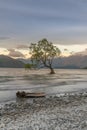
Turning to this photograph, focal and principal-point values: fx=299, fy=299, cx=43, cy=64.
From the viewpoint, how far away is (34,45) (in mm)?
130625

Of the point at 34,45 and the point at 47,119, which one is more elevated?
the point at 34,45

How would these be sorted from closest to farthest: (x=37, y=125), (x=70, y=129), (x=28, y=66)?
(x=70, y=129) → (x=37, y=125) → (x=28, y=66)

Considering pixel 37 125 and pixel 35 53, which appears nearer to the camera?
pixel 37 125

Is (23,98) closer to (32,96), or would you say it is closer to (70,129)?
(32,96)

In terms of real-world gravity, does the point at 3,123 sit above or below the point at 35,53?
below

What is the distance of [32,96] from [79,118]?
20820 millimetres

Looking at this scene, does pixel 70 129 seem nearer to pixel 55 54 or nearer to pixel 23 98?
pixel 23 98

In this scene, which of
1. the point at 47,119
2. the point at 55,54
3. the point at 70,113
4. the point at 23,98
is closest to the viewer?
the point at 47,119

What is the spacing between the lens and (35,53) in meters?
130

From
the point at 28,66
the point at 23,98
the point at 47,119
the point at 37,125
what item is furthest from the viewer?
the point at 28,66

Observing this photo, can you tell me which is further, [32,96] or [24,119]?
[32,96]

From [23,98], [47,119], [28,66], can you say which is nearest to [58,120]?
[47,119]

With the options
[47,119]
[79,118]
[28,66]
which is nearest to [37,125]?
[47,119]

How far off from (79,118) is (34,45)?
107 meters
